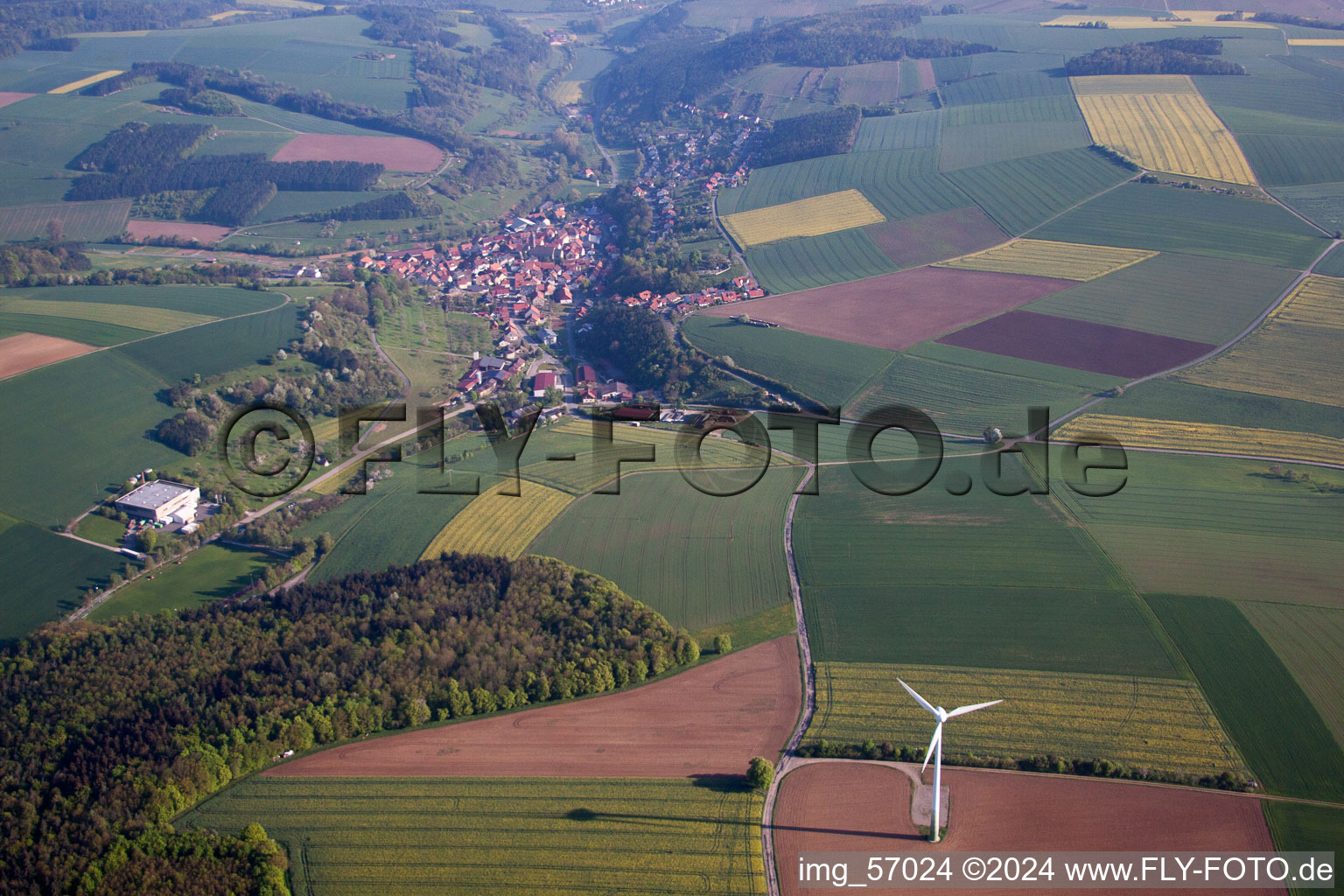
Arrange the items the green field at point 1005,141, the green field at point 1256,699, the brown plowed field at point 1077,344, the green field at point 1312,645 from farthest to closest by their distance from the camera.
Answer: the green field at point 1005,141, the brown plowed field at point 1077,344, the green field at point 1312,645, the green field at point 1256,699

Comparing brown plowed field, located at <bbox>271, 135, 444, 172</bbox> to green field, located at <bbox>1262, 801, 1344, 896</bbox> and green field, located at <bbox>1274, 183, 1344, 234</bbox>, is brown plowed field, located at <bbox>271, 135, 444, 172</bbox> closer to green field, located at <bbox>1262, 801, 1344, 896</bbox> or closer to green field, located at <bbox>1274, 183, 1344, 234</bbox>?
green field, located at <bbox>1274, 183, 1344, 234</bbox>

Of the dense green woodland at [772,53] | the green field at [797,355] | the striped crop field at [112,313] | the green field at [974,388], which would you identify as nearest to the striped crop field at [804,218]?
the green field at [797,355]

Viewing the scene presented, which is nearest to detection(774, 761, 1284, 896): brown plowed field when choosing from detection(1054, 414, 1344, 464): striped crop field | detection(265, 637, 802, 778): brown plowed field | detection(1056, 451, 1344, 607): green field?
detection(265, 637, 802, 778): brown plowed field

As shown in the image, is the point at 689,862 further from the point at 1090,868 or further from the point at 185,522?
the point at 185,522

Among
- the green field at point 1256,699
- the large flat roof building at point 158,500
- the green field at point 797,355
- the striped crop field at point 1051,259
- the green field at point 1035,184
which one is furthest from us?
the green field at point 1035,184

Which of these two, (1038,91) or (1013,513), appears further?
(1038,91)

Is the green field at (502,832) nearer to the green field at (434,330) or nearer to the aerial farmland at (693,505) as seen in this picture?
the aerial farmland at (693,505)

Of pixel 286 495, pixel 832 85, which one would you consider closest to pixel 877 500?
pixel 286 495
